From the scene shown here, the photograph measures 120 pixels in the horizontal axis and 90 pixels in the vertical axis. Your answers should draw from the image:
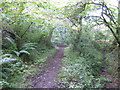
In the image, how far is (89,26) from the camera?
7.38 metres

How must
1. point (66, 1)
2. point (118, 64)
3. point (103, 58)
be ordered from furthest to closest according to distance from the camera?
point (103, 58) < point (66, 1) < point (118, 64)

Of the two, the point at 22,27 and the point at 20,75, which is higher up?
the point at 22,27

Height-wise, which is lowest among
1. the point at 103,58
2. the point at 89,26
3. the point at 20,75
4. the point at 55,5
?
the point at 103,58

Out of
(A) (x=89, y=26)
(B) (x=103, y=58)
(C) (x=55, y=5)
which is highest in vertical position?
(C) (x=55, y=5)

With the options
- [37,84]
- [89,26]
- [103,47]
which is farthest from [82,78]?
[103,47]

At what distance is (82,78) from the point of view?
502 cm

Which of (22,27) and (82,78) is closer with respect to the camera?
(82,78)

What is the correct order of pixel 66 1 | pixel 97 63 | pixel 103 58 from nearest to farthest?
pixel 66 1
pixel 97 63
pixel 103 58

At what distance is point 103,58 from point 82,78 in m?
3.70

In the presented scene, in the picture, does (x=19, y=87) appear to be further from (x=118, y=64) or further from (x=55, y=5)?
(x=55, y=5)

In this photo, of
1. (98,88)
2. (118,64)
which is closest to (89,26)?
(118,64)

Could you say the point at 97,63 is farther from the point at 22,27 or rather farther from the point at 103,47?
the point at 22,27

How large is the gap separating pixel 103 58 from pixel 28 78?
5.43 m

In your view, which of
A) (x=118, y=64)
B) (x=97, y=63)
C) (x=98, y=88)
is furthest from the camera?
(x=97, y=63)
